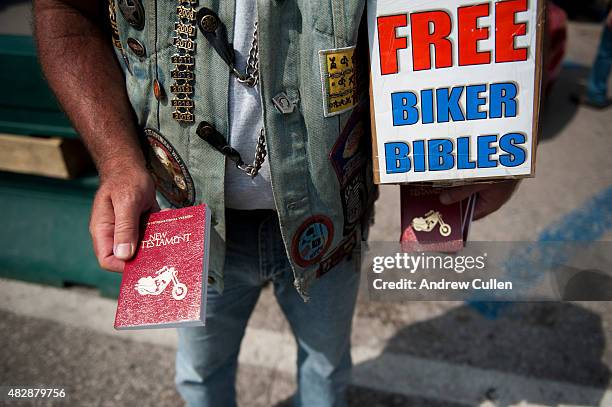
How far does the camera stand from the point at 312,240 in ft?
4.12

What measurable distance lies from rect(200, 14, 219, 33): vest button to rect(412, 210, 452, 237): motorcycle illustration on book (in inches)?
26.8

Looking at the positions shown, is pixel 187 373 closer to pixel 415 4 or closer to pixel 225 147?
pixel 225 147

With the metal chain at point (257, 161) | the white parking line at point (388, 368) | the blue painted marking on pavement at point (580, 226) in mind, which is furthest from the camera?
the blue painted marking on pavement at point (580, 226)

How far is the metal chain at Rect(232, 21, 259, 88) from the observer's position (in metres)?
1.06

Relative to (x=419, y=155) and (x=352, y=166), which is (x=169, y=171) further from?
(x=419, y=155)

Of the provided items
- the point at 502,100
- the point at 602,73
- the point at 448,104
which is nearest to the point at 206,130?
the point at 448,104

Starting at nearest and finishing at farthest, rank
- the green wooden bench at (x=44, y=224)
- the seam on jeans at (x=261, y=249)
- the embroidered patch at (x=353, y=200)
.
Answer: the embroidered patch at (x=353, y=200) → the seam on jeans at (x=261, y=249) → the green wooden bench at (x=44, y=224)

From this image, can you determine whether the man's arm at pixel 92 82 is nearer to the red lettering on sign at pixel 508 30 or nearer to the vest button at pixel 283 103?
the vest button at pixel 283 103

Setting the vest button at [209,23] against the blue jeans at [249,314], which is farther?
the blue jeans at [249,314]

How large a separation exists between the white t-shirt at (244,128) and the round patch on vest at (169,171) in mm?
108

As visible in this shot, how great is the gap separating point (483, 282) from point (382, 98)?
24.0 inches

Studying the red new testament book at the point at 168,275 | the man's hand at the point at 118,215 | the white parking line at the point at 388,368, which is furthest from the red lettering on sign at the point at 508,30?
the white parking line at the point at 388,368

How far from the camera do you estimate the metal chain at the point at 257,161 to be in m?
1.15

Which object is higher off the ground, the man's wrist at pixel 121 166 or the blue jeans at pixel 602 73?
the man's wrist at pixel 121 166
